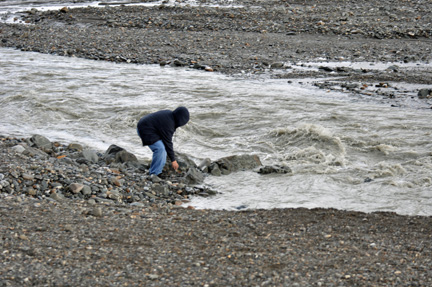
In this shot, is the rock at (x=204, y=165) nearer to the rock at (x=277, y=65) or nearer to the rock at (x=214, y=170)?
the rock at (x=214, y=170)

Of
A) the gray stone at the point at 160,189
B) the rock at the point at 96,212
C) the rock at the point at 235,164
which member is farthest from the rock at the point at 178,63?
the rock at the point at 96,212

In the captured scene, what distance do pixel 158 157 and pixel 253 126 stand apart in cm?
523

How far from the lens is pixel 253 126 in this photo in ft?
48.6

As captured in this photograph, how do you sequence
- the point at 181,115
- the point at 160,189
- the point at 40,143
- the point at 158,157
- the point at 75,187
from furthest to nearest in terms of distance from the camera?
1. the point at 40,143
2. the point at 158,157
3. the point at 181,115
4. the point at 160,189
5. the point at 75,187

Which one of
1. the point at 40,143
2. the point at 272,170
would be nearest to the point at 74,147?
the point at 40,143

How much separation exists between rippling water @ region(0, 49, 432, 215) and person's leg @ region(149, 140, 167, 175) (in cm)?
100

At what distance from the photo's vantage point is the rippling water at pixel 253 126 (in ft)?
33.1

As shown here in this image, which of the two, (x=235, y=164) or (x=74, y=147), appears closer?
(x=235, y=164)

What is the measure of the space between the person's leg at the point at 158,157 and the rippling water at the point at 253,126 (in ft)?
3.29

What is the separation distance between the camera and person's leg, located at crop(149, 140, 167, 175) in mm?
10078

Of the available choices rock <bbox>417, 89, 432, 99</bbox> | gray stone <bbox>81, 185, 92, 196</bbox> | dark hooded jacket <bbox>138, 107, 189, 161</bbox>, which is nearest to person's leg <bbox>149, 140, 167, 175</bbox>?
dark hooded jacket <bbox>138, 107, 189, 161</bbox>

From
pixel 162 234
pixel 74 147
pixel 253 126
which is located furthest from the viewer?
pixel 253 126

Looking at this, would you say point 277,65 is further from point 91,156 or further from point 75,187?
point 75,187

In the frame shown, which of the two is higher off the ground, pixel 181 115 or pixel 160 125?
pixel 181 115
